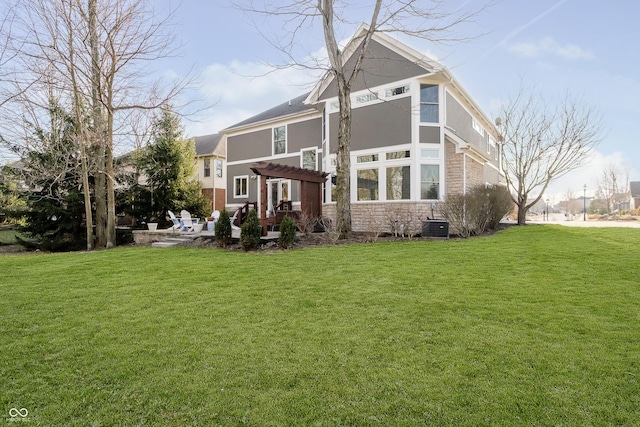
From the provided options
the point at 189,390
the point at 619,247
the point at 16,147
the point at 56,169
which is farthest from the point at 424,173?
the point at 16,147

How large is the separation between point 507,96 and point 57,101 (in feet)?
67.2

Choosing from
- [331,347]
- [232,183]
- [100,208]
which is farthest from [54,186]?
[331,347]

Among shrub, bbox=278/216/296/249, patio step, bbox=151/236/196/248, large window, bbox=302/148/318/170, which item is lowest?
patio step, bbox=151/236/196/248

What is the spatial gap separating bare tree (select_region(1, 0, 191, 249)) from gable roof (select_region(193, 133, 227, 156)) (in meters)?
12.9

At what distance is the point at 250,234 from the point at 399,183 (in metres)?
6.37

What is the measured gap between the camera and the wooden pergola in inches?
451

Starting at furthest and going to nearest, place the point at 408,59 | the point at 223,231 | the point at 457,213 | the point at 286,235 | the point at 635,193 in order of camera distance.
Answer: the point at 635,193 → the point at 408,59 → the point at 457,213 → the point at 223,231 → the point at 286,235

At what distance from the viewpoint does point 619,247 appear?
25.3ft

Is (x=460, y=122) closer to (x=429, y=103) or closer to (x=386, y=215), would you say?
(x=429, y=103)

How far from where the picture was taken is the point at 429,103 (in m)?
12.9

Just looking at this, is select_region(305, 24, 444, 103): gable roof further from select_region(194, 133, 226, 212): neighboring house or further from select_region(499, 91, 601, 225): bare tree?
select_region(194, 133, 226, 212): neighboring house

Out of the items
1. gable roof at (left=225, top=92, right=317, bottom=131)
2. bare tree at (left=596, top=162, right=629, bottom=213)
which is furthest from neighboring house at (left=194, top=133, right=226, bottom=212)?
bare tree at (left=596, top=162, right=629, bottom=213)

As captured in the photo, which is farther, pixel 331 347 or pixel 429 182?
pixel 429 182

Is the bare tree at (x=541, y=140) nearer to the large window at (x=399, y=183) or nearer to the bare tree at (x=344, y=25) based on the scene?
the large window at (x=399, y=183)
